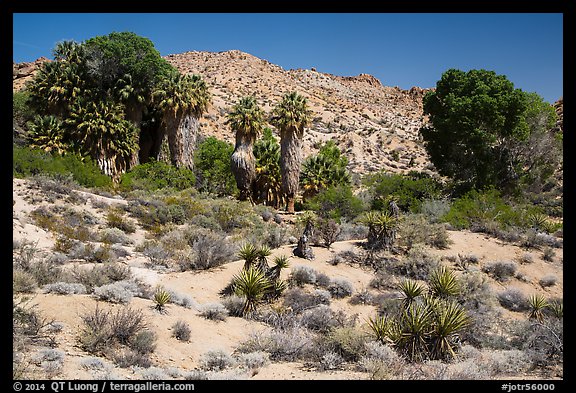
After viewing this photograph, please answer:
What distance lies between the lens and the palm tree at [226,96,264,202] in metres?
31.3

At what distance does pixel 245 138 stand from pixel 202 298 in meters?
20.3

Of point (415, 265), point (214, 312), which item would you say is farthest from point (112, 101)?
point (415, 265)

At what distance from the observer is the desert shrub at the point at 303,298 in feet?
42.3

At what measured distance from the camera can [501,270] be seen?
16828 millimetres

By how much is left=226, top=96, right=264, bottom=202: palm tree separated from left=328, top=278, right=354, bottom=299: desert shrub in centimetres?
1886

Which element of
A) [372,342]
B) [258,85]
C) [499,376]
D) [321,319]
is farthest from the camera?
[258,85]

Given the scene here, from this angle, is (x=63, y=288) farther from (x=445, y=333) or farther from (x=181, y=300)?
(x=445, y=333)

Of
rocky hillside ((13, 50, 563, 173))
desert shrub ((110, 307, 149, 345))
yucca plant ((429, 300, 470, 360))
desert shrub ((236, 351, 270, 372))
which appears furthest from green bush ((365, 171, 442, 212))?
desert shrub ((110, 307, 149, 345))

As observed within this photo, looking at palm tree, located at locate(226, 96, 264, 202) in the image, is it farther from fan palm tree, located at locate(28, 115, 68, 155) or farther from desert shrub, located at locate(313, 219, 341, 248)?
desert shrub, located at locate(313, 219, 341, 248)

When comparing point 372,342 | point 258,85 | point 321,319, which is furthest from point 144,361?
point 258,85
